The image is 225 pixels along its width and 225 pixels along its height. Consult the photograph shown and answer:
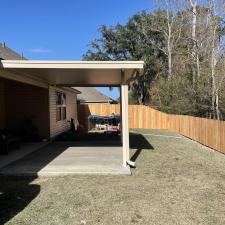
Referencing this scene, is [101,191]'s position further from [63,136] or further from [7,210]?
[63,136]

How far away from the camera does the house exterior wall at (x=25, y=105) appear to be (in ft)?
45.8

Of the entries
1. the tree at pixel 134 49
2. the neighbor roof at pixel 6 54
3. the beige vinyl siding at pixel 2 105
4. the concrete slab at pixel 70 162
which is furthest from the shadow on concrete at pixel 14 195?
the tree at pixel 134 49

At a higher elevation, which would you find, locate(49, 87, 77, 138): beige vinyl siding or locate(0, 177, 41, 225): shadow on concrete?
locate(49, 87, 77, 138): beige vinyl siding

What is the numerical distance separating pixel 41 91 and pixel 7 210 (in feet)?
29.8

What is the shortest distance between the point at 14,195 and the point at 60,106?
1138 cm

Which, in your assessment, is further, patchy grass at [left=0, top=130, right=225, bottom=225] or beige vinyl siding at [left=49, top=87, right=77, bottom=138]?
beige vinyl siding at [left=49, top=87, right=77, bottom=138]

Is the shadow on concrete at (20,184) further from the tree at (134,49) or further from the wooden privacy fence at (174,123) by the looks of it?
the tree at (134,49)

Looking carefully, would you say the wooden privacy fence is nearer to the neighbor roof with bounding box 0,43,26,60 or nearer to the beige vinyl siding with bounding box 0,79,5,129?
the neighbor roof with bounding box 0,43,26,60

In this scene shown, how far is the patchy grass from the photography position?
507cm

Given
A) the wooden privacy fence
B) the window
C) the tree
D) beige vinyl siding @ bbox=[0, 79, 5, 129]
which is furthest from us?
the tree

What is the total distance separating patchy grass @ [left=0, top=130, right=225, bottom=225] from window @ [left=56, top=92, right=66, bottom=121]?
28.3 ft

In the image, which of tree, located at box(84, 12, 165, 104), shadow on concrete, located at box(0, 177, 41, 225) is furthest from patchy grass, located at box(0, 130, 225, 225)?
tree, located at box(84, 12, 165, 104)

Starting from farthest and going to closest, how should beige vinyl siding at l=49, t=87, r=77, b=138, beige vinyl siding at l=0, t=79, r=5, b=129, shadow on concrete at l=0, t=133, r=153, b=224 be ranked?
1. beige vinyl siding at l=49, t=87, r=77, b=138
2. beige vinyl siding at l=0, t=79, r=5, b=129
3. shadow on concrete at l=0, t=133, r=153, b=224

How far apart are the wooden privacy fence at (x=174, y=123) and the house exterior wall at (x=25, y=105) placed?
6560mm
